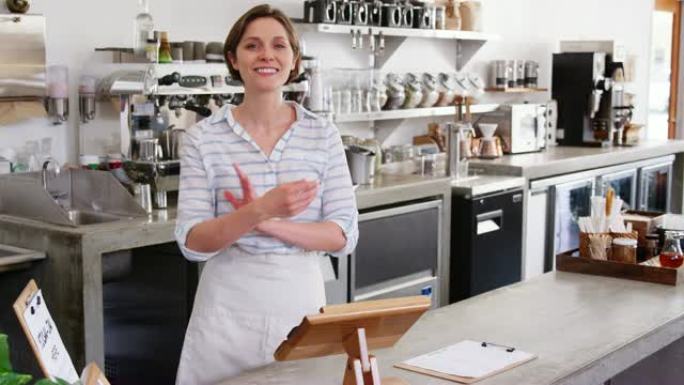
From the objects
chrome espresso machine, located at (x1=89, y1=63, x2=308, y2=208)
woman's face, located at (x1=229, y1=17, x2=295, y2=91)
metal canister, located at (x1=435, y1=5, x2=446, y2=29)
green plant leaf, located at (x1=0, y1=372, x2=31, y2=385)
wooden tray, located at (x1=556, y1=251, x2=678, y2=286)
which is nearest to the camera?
green plant leaf, located at (x1=0, y1=372, x2=31, y2=385)

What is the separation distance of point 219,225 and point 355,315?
1.64 feet

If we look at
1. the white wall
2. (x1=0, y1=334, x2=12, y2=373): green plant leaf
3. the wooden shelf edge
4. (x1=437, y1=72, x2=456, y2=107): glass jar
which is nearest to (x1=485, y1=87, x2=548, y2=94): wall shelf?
the wooden shelf edge

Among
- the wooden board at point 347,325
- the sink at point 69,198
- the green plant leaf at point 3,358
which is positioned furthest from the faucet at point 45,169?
the green plant leaf at point 3,358

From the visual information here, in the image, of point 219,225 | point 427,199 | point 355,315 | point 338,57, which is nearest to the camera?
point 355,315

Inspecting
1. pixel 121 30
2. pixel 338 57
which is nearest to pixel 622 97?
pixel 338 57

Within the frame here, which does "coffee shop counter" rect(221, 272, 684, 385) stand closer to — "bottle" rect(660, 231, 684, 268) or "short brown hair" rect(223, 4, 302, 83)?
"bottle" rect(660, 231, 684, 268)

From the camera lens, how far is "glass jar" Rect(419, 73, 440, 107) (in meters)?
6.12

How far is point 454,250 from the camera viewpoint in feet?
17.5

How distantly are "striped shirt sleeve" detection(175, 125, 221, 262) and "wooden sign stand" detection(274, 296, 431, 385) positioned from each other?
0.46 m

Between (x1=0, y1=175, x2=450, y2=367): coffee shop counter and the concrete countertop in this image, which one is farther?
the concrete countertop

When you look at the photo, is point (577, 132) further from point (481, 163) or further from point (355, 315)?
point (355, 315)

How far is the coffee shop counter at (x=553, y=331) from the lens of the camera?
2227mm

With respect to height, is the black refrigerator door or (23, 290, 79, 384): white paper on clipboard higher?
(23, 290, 79, 384): white paper on clipboard

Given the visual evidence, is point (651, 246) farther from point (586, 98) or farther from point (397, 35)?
point (586, 98)
